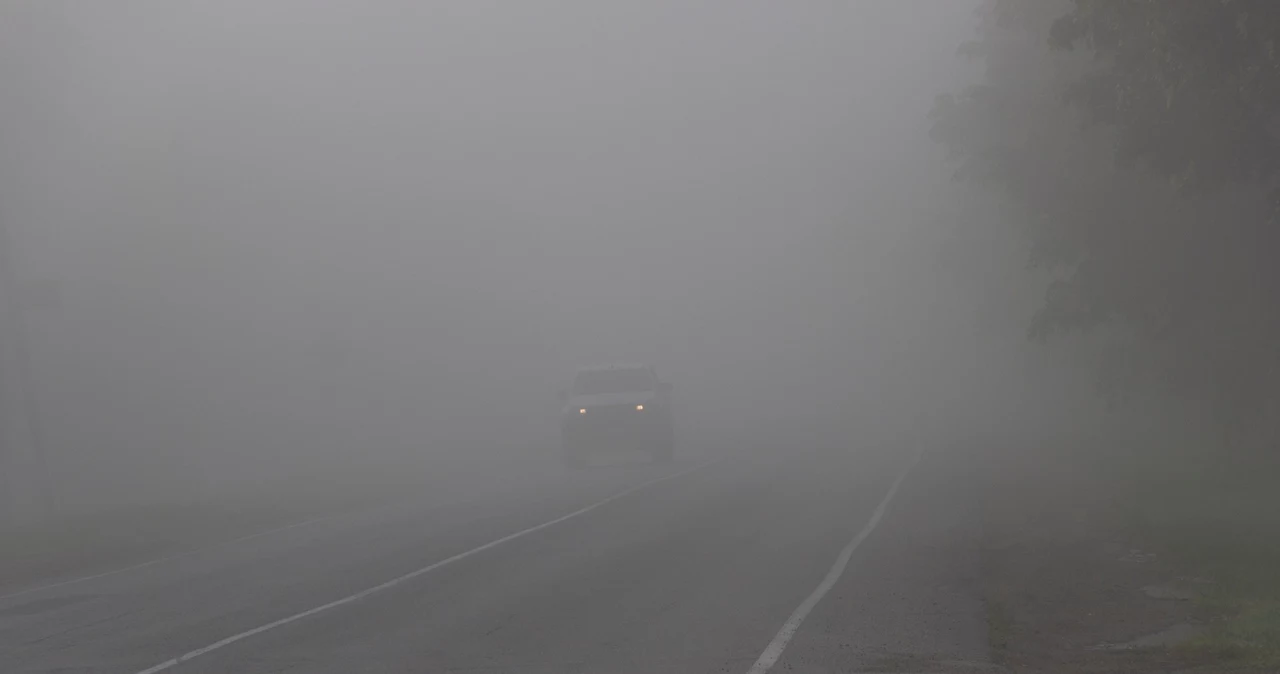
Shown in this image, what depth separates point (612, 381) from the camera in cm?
3089

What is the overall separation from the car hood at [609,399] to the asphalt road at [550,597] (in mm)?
8631

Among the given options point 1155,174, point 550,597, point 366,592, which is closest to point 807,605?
point 550,597

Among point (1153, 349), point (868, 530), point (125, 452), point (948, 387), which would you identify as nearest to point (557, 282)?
point (948, 387)

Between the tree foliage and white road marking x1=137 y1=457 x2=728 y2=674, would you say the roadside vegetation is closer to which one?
the tree foliage

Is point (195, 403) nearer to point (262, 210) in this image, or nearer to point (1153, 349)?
point (262, 210)

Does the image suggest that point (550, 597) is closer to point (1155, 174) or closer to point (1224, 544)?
point (1224, 544)

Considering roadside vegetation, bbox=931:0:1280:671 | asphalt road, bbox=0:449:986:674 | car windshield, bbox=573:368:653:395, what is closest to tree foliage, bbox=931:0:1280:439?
roadside vegetation, bbox=931:0:1280:671

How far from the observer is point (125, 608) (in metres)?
12.2

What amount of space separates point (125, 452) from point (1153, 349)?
38000 millimetres

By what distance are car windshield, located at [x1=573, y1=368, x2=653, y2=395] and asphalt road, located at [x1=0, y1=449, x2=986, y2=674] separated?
1015 cm

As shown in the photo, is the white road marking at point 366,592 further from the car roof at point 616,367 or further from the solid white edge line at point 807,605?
the car roof at point 616,367

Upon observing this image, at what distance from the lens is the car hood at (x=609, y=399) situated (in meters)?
29.2

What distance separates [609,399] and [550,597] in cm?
1774

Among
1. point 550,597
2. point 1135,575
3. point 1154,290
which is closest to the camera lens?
point 550,597
